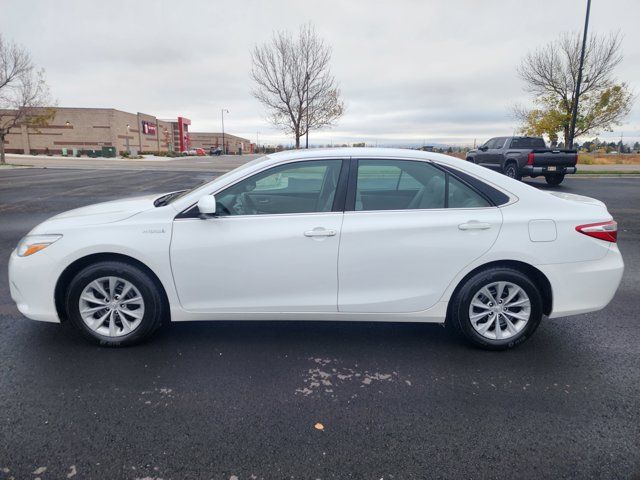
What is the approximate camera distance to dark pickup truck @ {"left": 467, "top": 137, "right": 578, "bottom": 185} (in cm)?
1670

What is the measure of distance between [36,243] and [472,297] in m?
3.43

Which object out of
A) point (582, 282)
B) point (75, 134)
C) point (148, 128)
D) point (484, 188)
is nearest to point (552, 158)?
point (582, 282)

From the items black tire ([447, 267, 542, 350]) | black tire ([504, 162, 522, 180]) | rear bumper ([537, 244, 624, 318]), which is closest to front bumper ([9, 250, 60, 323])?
black tire ([447, 267, 542, 350])

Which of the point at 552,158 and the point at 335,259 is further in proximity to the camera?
the point at 552,158

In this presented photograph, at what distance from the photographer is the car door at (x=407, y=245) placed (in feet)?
11.1

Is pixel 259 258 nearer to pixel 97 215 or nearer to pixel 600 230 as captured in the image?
pixel 97 215

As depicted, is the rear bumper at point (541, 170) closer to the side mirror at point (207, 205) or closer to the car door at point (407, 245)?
the car door at point (407, 245)

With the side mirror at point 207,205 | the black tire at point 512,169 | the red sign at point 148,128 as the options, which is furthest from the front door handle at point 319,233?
the red sign at point 148,128

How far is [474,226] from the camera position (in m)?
3.39

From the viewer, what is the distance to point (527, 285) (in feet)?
11.3

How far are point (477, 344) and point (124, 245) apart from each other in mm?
2877

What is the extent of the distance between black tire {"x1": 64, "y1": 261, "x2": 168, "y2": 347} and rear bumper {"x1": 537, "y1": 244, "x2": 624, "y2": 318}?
3.00 meters

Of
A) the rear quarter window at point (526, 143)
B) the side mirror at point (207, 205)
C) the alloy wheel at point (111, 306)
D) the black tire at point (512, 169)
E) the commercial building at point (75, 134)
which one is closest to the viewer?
the side mirror at point (207, 205)

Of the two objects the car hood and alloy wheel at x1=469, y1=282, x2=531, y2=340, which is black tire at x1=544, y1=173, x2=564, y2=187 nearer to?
alloy wheel at x1=469, y1=282, x2=531, y2=340
